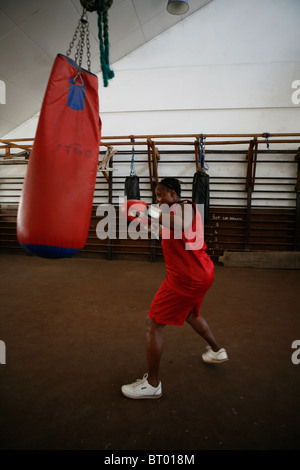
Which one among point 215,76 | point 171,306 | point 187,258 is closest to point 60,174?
point 187,258

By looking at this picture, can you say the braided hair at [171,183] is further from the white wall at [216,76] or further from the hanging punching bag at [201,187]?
the white wall at [216,76]

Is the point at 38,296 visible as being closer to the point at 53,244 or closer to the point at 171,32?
the point at 53,244

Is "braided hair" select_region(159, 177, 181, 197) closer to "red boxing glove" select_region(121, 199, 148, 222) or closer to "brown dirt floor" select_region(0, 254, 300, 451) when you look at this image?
"red boxing glove" select_region(121, 199, 148, 222)

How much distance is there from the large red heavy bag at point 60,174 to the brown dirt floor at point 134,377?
0.85 meters

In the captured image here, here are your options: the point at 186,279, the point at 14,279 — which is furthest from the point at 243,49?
the point at 14,279

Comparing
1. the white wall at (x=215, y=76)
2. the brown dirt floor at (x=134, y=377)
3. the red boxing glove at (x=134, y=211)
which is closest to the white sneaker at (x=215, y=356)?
the brown dirt floor at (x=134, y=377)

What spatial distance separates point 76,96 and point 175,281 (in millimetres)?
1148

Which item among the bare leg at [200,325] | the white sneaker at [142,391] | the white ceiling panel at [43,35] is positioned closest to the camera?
the white sneaker at [142,391]

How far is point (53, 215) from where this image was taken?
1.18 metres

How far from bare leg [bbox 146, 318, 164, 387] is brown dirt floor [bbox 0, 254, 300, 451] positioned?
0.13 m

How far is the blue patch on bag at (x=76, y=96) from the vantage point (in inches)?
50.9
